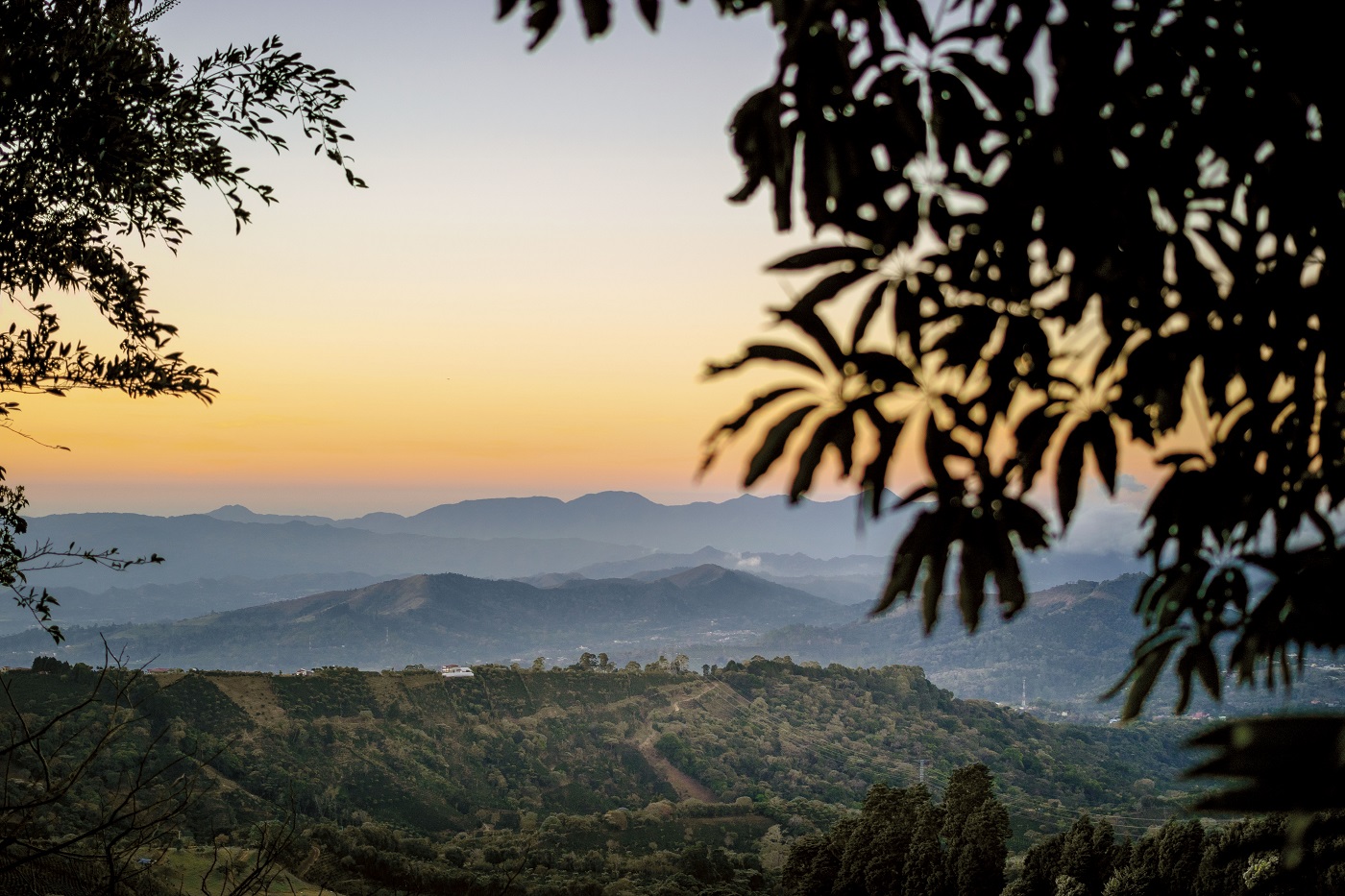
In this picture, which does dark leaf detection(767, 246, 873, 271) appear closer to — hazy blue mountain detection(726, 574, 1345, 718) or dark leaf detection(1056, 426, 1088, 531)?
dark leaf detection(1056, 426, 1088, 531)

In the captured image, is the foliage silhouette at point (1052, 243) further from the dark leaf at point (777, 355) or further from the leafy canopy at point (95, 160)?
the leafy canopy at point (95, 160)

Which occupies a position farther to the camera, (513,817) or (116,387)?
(513,817)

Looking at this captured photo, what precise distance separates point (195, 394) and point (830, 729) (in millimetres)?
67474

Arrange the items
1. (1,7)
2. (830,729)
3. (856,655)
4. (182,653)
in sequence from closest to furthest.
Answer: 1. (1,7)
2. (830,729)
3. (182,653)
4. (856,655)

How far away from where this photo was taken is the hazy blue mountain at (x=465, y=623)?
13225 cm

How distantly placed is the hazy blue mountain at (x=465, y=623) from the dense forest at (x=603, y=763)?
72781 millimetres

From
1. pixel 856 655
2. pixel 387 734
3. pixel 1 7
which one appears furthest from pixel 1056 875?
pixel 856 655

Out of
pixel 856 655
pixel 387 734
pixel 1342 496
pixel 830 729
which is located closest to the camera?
pixel 1342 496

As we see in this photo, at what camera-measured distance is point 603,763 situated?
60.7 metres

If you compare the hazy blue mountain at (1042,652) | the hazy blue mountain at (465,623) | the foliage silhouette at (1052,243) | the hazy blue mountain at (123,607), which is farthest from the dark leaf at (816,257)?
the hazy blue mountain at (123,607)

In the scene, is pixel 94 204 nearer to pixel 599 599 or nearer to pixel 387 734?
pixel 387 734

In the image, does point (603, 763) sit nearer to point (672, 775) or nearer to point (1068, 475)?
point (672, 775)

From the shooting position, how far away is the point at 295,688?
182ft

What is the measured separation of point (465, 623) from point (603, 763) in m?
95.2
